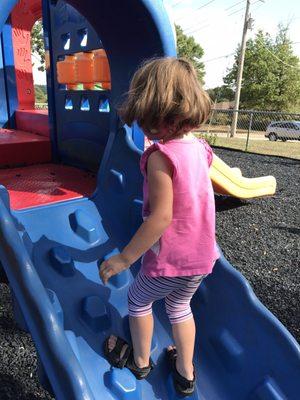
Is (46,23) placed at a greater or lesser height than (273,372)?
greater

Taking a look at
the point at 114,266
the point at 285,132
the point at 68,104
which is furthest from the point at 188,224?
the point at 285,132

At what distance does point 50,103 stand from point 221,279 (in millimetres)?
2406

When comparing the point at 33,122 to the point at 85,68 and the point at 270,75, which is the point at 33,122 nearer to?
the point at 85,68

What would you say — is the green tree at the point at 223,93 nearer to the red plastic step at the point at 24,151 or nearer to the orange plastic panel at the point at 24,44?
the orange plastic panel at the point at 24,44

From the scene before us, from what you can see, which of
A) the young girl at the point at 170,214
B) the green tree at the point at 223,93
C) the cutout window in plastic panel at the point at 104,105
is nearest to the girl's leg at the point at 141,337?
the young girl at the point at 170,214

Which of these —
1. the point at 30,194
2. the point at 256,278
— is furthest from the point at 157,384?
the point at 256,278

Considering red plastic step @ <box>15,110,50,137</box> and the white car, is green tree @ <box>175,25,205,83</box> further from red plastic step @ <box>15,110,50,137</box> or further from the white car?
red plastic step @ <box>15,110,50,137</box>

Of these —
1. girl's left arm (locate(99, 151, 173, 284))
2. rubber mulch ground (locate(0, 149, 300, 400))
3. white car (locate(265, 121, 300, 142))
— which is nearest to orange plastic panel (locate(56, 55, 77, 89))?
rubber mulch ground (locate(0, 149, 300, 400))

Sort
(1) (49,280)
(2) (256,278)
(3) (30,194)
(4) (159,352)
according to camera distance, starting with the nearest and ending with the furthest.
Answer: (4) (159,352)
(1) (49,280)
(3) (30,194)
(2) (256,278)

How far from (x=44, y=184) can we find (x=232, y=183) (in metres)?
2.02

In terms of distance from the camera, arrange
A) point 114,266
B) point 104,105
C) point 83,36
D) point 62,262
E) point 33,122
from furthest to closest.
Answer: point 33,122
point 83,36
point 104,105
point 62,262
point 114,266

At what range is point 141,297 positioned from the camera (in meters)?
1.42

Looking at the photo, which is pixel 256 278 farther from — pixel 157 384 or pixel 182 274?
pixel 182 274

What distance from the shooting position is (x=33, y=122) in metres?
3.98
